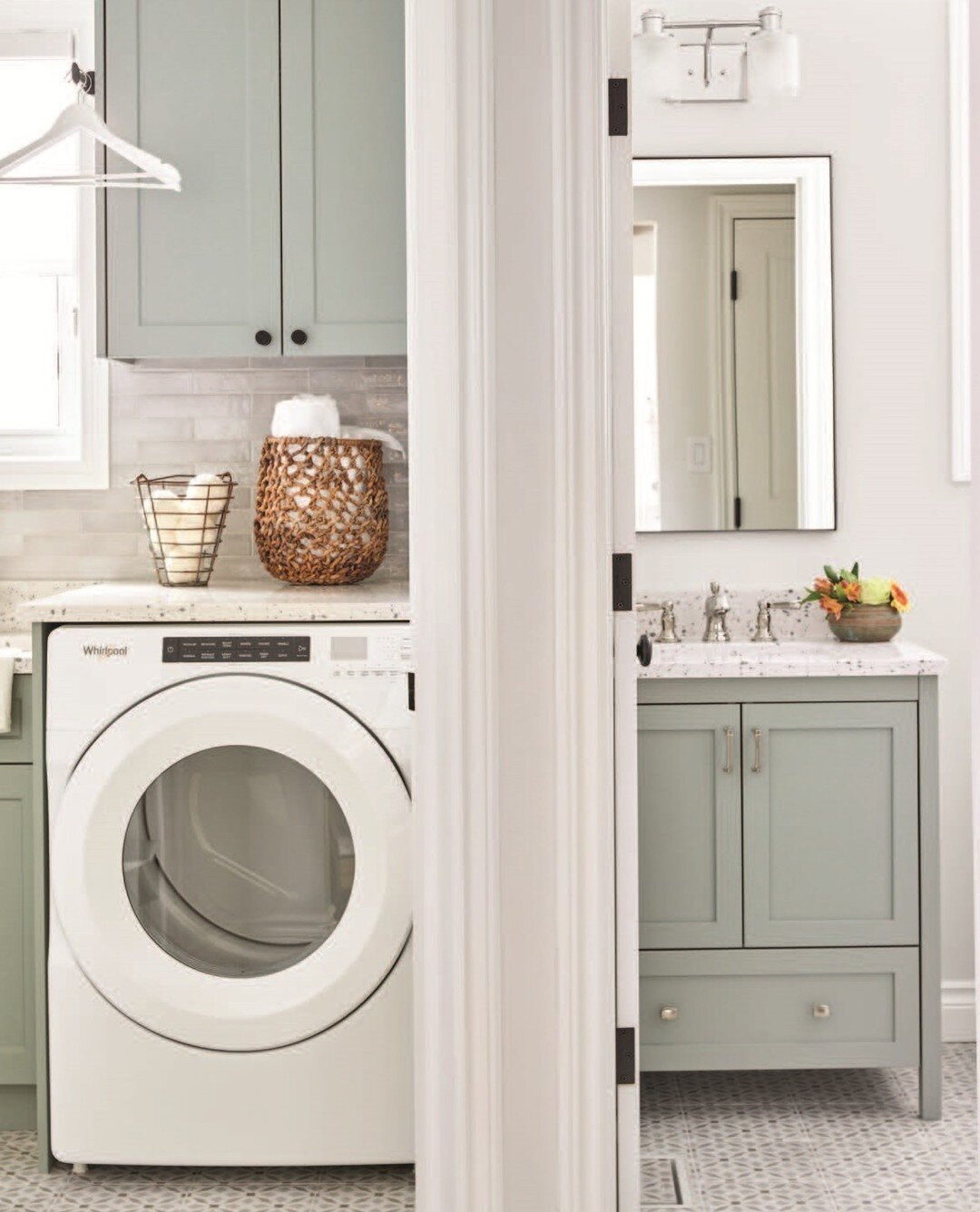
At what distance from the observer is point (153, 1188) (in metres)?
2.43

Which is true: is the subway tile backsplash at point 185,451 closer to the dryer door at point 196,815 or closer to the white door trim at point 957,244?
the dryer door at point 196,815

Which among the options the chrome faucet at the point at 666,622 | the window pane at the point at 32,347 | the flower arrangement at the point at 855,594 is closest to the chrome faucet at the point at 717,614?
the chrome faucet at the point at 666,622

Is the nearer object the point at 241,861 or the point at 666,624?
the point at 241,861

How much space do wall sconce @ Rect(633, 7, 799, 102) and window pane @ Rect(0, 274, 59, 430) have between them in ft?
4.88

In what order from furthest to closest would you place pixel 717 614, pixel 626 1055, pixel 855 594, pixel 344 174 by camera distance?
pixel 717 614 < pixel 855 594 < pixel 344 174 < pixel 626 1055

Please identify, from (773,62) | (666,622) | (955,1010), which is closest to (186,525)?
(666,622)

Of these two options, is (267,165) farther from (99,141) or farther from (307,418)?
(307,418)

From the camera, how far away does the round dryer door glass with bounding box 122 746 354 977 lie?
239 cm

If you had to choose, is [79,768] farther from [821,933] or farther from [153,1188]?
[821,933]

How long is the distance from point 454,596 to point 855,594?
4.52 ft

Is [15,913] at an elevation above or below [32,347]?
below

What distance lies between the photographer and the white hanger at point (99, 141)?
2.43m

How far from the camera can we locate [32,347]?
3.12m

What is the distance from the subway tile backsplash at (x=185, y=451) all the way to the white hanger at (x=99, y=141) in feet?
1.84
